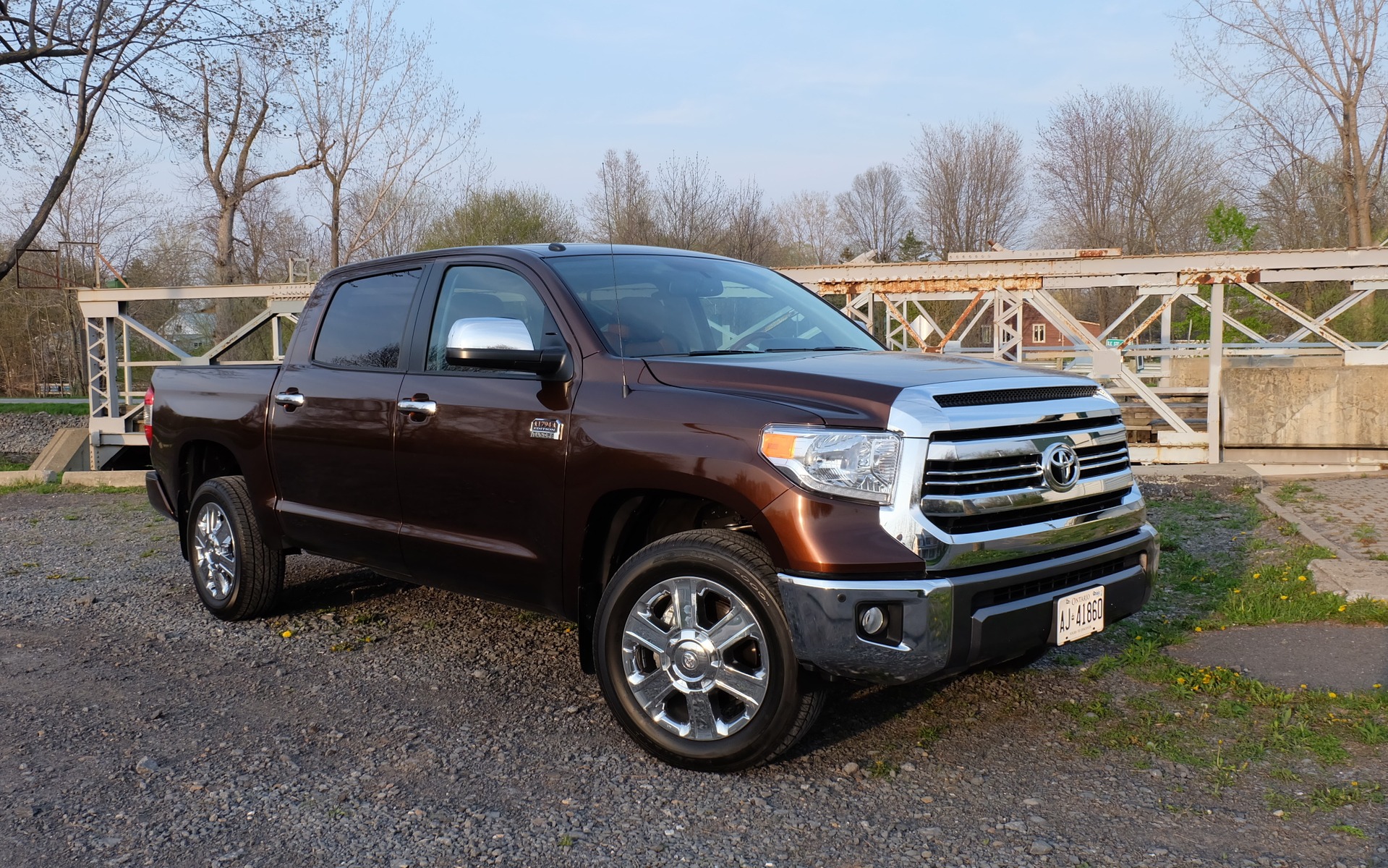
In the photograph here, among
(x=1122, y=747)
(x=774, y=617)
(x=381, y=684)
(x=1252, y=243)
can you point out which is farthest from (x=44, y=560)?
(x=1252, y=243)

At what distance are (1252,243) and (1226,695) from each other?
94.5 ft

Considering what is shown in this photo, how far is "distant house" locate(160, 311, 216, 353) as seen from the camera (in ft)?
130

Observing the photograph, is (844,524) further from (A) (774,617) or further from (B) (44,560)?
(B) (44,560)

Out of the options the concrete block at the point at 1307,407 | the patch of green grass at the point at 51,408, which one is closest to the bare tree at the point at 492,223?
the patch of green grass at the point at 51,408

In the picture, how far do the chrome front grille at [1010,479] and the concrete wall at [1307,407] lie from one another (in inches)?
363

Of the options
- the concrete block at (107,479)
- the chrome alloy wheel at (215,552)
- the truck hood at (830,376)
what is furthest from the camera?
the concrete block at (107,479)

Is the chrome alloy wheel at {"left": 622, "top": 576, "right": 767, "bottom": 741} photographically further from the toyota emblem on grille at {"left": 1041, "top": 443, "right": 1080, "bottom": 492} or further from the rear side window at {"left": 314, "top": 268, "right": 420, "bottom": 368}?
the rear side window at {"left": 314, "top": 268, "right": 420, "bottom": 368}

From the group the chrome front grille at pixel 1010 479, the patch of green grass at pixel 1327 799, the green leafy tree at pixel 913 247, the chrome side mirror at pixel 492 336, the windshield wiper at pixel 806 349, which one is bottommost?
the patch of green grass at pixel 1327 799

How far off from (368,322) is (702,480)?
235 cm

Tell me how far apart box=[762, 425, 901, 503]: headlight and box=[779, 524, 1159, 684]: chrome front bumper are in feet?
0.91

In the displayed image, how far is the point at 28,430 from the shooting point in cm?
2292

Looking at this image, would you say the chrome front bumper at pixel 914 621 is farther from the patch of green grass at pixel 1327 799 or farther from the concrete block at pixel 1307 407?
the concrete block at pixel 1307 407

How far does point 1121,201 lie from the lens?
4391 centimetres

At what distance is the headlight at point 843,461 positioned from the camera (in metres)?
3.30
